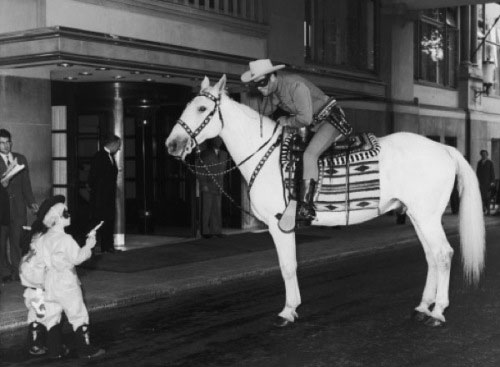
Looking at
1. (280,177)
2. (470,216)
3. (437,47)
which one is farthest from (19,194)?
(437,47)

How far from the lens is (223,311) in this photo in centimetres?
964

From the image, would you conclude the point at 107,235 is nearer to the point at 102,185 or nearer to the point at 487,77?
the point at 102,185

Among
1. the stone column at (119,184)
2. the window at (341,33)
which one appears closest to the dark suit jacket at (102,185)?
the stone column at (119,184)

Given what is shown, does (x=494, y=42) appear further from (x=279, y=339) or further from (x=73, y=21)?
(x=279, y=339)

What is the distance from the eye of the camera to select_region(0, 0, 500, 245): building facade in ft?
43.8

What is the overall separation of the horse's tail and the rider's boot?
165 centimetres

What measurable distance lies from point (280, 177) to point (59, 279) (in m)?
2.64

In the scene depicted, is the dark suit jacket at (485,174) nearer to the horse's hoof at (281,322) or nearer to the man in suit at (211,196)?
the man in suit at (211,196)

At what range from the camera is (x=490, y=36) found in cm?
3189

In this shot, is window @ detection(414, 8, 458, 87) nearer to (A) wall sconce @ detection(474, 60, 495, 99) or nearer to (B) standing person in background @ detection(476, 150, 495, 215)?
(A) wall sconce @ detection(474, 60, 495, 99)

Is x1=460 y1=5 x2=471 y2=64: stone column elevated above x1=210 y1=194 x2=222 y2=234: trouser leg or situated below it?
above

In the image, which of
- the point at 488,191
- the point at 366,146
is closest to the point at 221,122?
the point at 366,146

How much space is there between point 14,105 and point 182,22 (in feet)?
13.9

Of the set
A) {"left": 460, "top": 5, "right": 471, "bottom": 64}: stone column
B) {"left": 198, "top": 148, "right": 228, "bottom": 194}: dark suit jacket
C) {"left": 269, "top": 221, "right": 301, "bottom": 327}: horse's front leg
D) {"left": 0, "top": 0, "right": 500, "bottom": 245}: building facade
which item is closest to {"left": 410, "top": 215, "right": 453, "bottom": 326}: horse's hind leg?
{"left": 269, "top": 221, "right": 301, "bottom": 327}: horse's front leg
